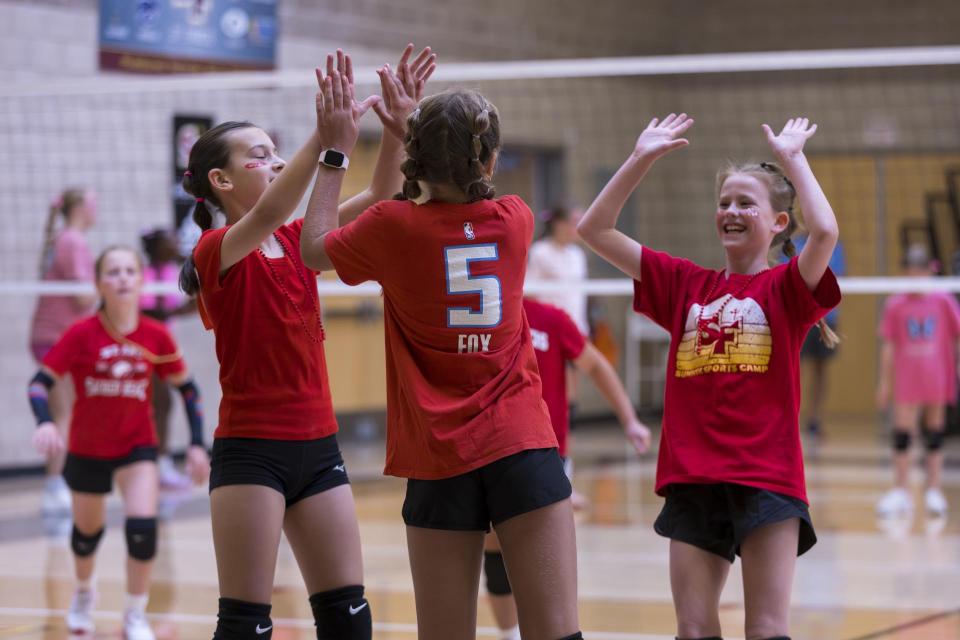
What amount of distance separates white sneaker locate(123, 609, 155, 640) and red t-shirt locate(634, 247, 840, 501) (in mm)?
2384

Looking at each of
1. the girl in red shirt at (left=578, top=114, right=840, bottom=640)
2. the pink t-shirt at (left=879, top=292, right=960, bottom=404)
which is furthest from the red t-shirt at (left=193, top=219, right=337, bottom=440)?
the pink t-shirt at (left=879, top=292, right=960, bottom=404)

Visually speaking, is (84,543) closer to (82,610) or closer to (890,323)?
(82,610)

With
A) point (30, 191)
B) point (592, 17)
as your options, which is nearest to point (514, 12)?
point (592, 17)

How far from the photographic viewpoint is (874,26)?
46.6ft

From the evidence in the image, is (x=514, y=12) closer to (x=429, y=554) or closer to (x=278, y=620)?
(x=278, y=620)

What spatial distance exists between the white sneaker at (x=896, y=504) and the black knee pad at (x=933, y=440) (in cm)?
41

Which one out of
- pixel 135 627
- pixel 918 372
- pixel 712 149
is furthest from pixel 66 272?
pixel 712 149

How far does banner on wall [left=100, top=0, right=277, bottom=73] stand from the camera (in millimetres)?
10148

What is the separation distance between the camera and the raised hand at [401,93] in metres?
3.05

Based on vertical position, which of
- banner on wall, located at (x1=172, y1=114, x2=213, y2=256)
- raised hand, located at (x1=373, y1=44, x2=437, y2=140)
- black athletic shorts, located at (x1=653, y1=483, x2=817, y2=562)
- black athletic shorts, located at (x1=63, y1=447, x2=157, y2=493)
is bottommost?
black athletic shorts, located at (x1=63, y1=447, x2=157, y2=493)

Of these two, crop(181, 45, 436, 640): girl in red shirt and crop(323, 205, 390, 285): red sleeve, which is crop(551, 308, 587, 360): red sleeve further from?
crop(323, 205, 390, 285): red sleeve

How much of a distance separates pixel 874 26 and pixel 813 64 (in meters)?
8.17

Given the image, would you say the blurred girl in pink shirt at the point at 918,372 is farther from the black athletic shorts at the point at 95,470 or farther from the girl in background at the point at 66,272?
the girl in background at the point at 66,272

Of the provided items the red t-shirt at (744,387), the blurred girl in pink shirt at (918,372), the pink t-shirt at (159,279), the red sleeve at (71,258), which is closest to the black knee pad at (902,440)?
the blurred girl in pink shirt at (918,372)
